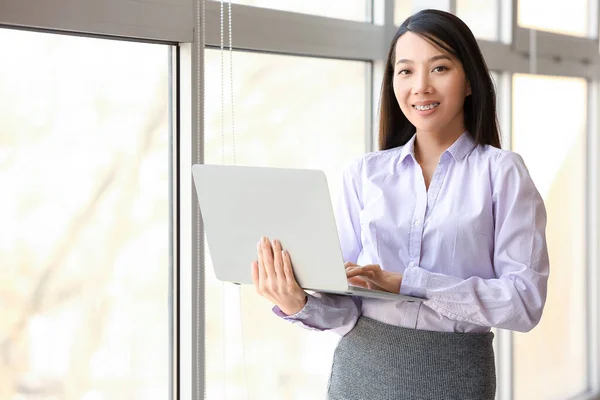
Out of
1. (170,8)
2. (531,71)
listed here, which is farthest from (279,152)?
(531,71)

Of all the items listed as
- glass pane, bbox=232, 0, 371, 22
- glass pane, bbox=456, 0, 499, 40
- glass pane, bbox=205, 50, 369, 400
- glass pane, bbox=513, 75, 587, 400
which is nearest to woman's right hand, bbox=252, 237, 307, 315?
glass pane, bbox=205, 50, 369, 400

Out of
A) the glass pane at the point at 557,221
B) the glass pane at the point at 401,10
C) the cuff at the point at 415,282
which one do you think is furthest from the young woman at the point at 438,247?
the glass pane at the point at 557,221

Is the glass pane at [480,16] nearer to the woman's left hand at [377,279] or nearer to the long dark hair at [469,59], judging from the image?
the long dark hair at [469,59]

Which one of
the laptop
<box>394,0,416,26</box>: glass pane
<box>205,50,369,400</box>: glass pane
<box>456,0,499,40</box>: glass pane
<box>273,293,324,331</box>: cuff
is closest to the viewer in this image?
the laptop

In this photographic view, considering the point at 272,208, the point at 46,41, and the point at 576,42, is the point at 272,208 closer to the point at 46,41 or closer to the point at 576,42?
the point at 46,41

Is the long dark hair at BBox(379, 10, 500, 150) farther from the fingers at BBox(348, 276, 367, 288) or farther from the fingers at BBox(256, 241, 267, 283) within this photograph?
the fingers at BBox(256, 241, 267, 283)

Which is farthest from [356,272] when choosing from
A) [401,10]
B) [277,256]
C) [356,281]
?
[401,10]

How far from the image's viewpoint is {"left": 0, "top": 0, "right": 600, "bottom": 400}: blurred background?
66.9 inches

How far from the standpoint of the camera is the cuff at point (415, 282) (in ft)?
5.03

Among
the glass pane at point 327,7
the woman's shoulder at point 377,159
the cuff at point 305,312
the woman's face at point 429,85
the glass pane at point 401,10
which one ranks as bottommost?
the cuff at point 305,312

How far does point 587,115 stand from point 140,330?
247cm

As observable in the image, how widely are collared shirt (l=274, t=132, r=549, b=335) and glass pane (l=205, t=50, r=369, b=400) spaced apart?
1.60ft

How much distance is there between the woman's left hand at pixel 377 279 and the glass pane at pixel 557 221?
1.84 metres

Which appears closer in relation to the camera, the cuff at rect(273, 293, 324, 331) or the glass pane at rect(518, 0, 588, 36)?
the cuff at rect(273, 293, 324, 331)
